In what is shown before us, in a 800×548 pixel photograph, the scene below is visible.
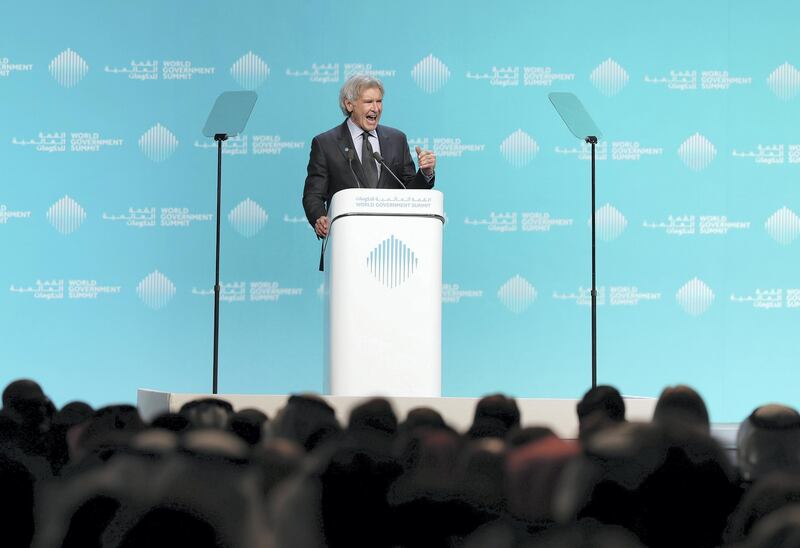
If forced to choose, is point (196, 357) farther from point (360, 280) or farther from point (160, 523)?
point (160, 523)

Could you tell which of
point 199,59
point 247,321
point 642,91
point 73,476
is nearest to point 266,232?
point 247,321

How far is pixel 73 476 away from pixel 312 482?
0.56 ft

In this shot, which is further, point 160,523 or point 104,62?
point 104,62

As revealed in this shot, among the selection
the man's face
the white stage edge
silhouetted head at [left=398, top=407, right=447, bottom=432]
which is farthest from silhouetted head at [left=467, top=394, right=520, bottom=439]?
the man's face

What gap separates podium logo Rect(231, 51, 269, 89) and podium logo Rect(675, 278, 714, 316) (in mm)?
2677

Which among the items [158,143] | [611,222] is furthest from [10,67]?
[611,222]

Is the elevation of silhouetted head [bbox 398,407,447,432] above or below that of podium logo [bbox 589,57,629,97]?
below

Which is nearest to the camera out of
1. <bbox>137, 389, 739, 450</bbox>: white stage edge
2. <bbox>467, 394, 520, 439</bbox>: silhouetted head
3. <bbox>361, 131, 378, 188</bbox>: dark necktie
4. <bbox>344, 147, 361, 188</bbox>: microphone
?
<bbox>467, 394, 520, 439</bbox>: silhouetted head

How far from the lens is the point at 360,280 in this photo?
315 cm

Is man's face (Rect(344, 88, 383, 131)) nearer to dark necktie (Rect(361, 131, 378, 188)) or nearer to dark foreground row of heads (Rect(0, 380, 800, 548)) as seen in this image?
dark necktie (Rect(361, 131, 378, 188))

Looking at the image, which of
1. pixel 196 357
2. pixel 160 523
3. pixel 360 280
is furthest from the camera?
pixel 196 357

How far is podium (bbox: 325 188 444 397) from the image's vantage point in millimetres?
3133

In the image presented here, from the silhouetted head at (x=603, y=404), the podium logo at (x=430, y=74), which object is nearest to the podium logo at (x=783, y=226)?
the podium logo at (x=430, y=74)

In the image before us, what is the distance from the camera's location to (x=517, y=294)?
5711mm
